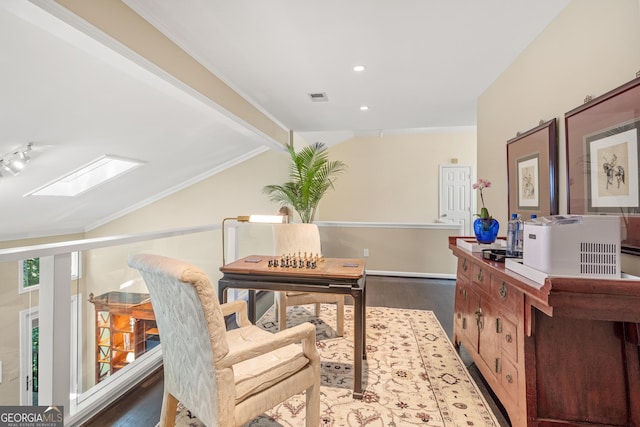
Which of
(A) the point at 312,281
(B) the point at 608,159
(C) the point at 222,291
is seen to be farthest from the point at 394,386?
(B) the point at 608,159

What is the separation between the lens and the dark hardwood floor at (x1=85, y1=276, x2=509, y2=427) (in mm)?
1721

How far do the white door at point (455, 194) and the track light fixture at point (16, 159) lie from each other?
6119mm

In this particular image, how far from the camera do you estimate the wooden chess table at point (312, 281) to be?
1905 millimetres

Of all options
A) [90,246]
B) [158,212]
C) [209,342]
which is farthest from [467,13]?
[158,212]

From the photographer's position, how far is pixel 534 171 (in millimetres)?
2217

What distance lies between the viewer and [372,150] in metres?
6.37

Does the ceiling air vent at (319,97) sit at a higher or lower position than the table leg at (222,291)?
higher

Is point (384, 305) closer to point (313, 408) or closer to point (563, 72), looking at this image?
point (313, 408)

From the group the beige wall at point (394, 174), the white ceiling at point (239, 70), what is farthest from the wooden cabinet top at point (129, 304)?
the beige wall at point (394, 174)

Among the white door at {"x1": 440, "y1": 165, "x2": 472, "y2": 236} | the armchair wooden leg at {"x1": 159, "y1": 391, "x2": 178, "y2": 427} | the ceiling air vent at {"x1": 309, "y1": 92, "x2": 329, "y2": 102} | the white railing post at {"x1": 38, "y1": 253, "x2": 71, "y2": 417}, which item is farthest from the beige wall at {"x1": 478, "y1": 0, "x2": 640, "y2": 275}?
the white door at {"x1": 440, "y1": 165, "x2": 472, "y2": 236}

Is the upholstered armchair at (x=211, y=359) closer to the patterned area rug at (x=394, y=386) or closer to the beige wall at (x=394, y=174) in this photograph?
the patterned area rug at (x=394, y=386)

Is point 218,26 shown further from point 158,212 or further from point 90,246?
point 158,212

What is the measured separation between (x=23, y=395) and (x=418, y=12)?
3.12 m

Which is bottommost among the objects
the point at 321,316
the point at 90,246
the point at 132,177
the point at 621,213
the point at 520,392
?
the point at 321,316
